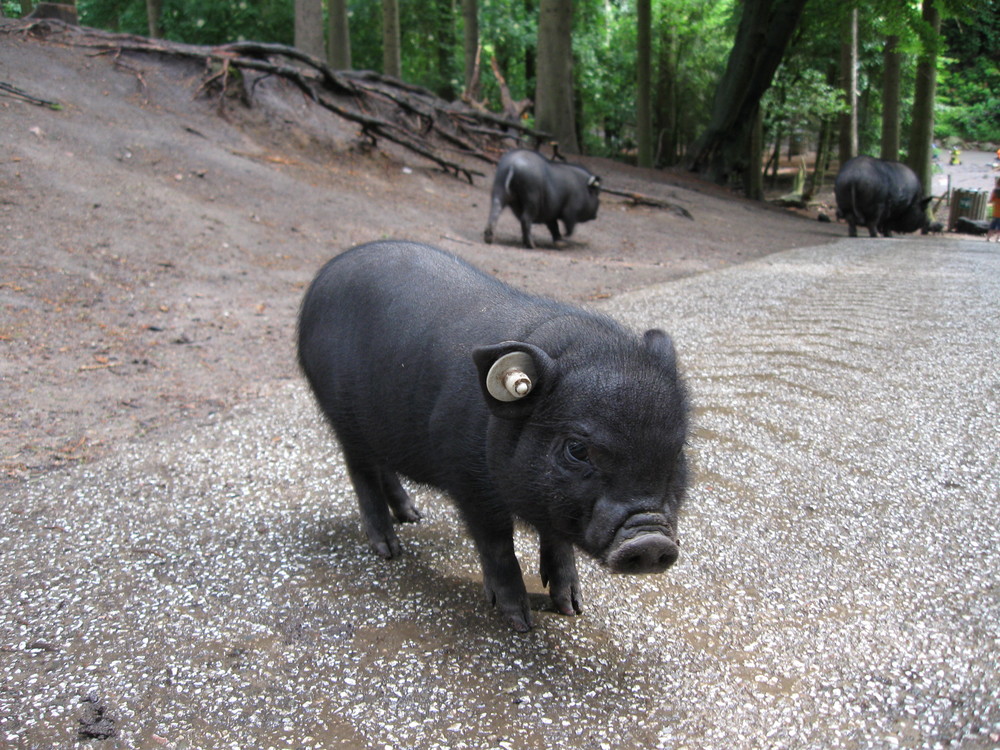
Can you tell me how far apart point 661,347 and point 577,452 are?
52 cm

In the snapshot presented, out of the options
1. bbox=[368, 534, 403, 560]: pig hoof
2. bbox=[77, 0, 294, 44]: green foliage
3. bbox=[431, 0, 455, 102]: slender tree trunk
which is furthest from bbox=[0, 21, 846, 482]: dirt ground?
bbox=[77, 0, 294, 44]: green foliage

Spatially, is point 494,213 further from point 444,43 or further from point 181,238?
point 444,43

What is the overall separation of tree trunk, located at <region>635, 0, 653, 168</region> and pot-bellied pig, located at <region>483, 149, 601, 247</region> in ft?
33.2

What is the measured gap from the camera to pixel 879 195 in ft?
60.6

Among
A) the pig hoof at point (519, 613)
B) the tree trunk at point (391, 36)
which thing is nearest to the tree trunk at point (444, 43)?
the tree trunk at point (391, 36)

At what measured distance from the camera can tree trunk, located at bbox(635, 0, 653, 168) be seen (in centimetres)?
2250

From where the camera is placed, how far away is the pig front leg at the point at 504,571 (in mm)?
3141

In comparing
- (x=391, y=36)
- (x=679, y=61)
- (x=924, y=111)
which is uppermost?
(x=679, y=61)

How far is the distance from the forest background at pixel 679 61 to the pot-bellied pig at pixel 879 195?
250 cm

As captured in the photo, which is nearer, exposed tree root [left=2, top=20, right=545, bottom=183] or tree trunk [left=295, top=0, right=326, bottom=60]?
exposed tree root [left=2, top=20, right=545, bottom=183]

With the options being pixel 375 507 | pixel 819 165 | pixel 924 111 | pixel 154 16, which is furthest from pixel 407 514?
pixel 819 165

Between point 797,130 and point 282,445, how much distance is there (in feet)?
101

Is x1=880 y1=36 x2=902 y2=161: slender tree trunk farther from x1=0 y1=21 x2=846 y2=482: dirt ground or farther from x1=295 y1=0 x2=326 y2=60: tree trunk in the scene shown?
x1=295 y1=0 x2=326 y2=60: tree trunk

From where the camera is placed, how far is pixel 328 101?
14.3 meters
